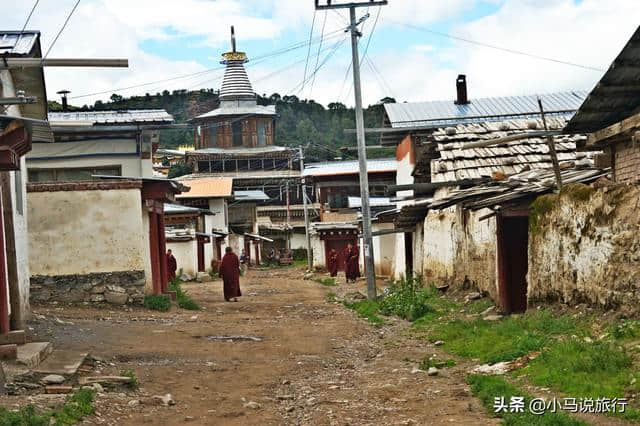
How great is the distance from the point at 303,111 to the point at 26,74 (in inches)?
3091

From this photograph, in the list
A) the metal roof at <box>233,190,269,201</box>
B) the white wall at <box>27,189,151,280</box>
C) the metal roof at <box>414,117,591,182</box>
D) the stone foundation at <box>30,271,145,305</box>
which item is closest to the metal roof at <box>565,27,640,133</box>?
the metal roof at <box>414,117,591,182</box>

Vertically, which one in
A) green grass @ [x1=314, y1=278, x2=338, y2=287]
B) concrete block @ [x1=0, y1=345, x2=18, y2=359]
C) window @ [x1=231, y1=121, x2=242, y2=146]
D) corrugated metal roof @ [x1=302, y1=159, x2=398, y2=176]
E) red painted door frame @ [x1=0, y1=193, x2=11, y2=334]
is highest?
window @ [x1=231, y1=121, x2=242, y2=146]

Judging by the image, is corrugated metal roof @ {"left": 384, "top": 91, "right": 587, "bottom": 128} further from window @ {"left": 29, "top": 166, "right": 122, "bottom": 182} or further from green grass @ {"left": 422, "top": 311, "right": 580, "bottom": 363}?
green grass @ {"left": 422, "top": 311, "right": 580, "bottom": 363}

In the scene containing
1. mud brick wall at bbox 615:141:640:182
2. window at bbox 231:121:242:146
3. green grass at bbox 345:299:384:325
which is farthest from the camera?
window at bbox 231:121:242:146

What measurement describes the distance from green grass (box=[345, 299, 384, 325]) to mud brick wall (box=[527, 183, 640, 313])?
453cm

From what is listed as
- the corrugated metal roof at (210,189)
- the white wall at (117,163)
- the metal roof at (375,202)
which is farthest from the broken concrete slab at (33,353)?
the corrugated metal roof at (210,189)

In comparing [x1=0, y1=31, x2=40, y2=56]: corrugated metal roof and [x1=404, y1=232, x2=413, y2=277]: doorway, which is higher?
[x1=0, y1=31, x2=40, y2=56]: corrugated metal roof

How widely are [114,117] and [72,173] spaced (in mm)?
1790

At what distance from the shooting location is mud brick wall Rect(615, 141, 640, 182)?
34.6ft

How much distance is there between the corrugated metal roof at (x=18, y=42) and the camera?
1376cm

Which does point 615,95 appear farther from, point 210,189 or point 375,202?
point 210,189

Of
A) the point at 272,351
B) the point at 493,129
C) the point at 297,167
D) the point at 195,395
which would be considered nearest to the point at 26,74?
the point at 272,351

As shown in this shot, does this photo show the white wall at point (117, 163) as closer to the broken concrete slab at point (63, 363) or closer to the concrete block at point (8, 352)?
the broken concrete slab at point (63, 363)

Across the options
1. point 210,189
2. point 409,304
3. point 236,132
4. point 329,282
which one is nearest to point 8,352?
point 409,304
